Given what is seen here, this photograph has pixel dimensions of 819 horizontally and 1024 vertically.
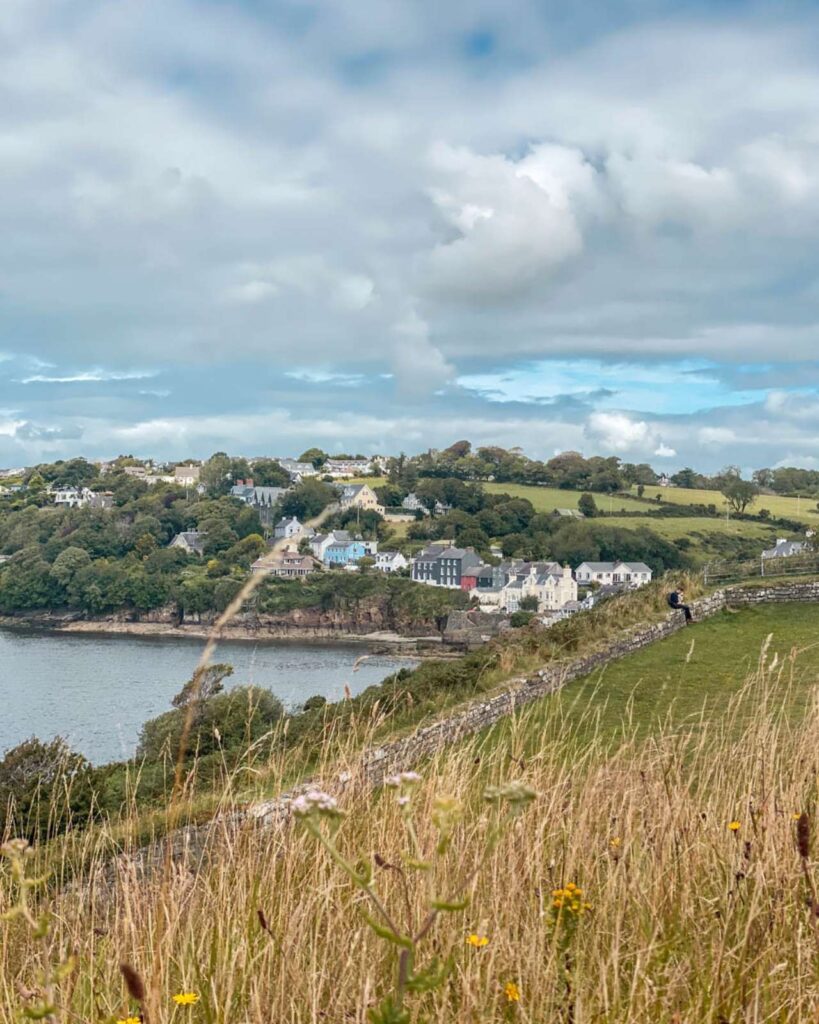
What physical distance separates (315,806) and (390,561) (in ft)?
276

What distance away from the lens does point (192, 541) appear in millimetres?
86875

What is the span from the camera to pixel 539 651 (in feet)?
40.3

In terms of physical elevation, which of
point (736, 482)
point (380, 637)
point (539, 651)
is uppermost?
point (736, 482)

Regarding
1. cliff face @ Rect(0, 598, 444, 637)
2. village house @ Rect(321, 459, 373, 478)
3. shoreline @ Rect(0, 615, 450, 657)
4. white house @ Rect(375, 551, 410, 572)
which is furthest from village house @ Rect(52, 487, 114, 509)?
white house @ Rect(375, 551, 410, 572)

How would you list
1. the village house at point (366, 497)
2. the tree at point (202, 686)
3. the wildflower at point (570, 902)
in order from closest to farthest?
the tree at point (202, 686) < the wildflower at point (570, 902) < the village house at point (366, 497)

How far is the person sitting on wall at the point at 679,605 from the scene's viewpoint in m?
14.2

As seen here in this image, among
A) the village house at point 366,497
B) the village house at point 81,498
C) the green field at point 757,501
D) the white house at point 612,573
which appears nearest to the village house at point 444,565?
the white house at point 612,573

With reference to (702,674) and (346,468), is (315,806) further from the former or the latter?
(346,468)

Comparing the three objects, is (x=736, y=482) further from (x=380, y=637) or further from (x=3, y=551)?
(x=3, y=551)

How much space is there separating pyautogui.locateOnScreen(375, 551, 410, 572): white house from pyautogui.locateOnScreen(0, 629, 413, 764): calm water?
64.5 ft

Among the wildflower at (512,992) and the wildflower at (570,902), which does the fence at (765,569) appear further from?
the wildflower at (512,992)

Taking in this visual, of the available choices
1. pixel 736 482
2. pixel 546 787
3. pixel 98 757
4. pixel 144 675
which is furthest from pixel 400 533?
pixel 546 787

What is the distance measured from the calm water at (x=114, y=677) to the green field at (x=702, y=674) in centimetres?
1344

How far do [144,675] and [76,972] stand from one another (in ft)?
159
